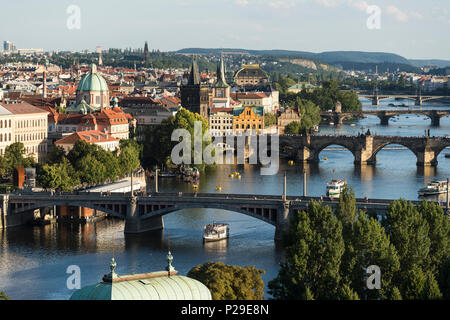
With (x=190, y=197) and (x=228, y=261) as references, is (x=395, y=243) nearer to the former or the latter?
(x=228, y=261)

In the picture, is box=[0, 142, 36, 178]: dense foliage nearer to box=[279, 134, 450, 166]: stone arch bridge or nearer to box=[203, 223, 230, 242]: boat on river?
box=[203, 223, 230, 242]: boat on river

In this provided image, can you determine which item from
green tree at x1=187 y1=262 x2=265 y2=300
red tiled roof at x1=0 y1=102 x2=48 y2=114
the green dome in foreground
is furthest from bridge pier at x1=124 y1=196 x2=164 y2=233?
the green dome in foreground

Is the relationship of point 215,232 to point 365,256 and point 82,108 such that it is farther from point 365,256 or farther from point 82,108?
point 82,108

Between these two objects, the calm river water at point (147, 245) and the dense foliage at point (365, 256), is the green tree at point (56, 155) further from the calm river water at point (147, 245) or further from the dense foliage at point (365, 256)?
the dense foliage at point (365, 256)
